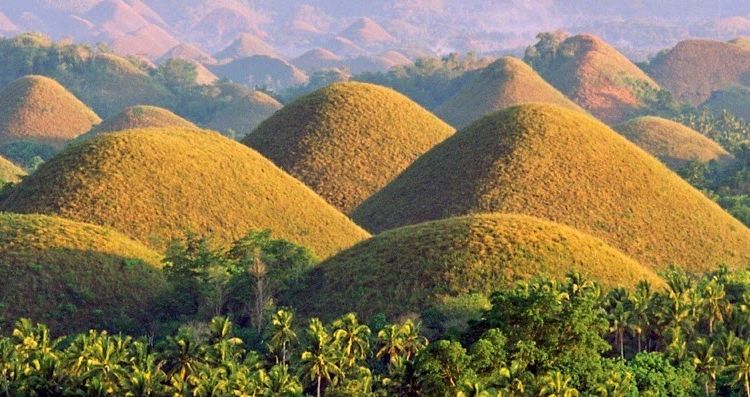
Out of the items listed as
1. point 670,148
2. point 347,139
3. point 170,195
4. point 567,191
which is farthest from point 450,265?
point 670,148

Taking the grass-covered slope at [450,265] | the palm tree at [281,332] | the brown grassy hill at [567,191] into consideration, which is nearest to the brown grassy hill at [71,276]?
the grass-covered slope at [450,265]

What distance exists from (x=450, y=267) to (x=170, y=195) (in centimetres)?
3849

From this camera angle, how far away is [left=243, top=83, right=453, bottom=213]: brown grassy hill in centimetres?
13700

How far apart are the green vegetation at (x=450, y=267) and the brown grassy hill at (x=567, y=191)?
1932 cm

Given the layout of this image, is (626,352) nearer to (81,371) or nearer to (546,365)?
(546,365)

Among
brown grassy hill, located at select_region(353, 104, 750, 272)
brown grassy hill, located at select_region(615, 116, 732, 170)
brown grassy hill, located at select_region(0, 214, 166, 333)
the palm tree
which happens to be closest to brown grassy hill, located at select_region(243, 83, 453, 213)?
brown grassy hill, located at select_region(353, 104, 750, 272)

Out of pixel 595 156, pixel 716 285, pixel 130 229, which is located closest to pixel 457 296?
pixel 716 285

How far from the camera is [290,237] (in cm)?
10794

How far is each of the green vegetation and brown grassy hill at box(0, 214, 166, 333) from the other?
1503cm

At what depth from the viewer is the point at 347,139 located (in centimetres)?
14488

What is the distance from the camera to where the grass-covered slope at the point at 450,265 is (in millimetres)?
81625

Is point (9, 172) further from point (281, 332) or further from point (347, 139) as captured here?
point (281, 332)

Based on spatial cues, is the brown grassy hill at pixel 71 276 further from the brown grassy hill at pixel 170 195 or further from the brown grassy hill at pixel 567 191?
the brown grassy hill at pixel 567 191

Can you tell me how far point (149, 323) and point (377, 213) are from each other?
141ft
